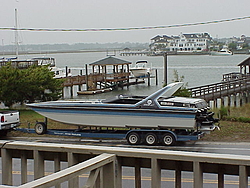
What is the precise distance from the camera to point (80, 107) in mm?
15789

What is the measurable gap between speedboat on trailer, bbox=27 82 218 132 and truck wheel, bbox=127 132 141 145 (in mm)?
313

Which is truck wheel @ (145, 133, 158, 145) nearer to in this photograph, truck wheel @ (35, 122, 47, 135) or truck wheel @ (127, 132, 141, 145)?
truck wheel @ (127, 132, 141, 145)

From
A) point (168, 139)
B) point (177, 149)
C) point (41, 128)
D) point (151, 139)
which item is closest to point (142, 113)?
point (151, 139)

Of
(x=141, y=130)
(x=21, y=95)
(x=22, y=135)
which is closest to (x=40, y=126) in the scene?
(x=22, y=135)

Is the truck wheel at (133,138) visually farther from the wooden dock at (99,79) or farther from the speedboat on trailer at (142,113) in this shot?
the wooden dock at (99,79)

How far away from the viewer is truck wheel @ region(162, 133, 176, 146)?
49.1 feet

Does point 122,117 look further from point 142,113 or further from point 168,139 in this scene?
point 168,139

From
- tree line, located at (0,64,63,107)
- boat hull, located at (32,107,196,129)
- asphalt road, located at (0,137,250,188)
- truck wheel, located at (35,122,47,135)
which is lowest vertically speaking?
asphalt road, located at (0,137,250,188)

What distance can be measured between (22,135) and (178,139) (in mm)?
6567

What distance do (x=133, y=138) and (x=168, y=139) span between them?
1.24 m

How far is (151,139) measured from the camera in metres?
15.2

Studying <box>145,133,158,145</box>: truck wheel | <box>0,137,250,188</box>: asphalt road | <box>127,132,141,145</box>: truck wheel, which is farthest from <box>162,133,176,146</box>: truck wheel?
<box>127,132,141,145</box>: truck wheel

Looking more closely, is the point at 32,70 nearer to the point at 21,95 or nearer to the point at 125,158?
the point at 21,95

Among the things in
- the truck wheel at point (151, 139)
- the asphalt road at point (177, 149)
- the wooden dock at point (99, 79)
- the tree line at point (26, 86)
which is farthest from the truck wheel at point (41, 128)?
the wooden dock at point (99, 79)
